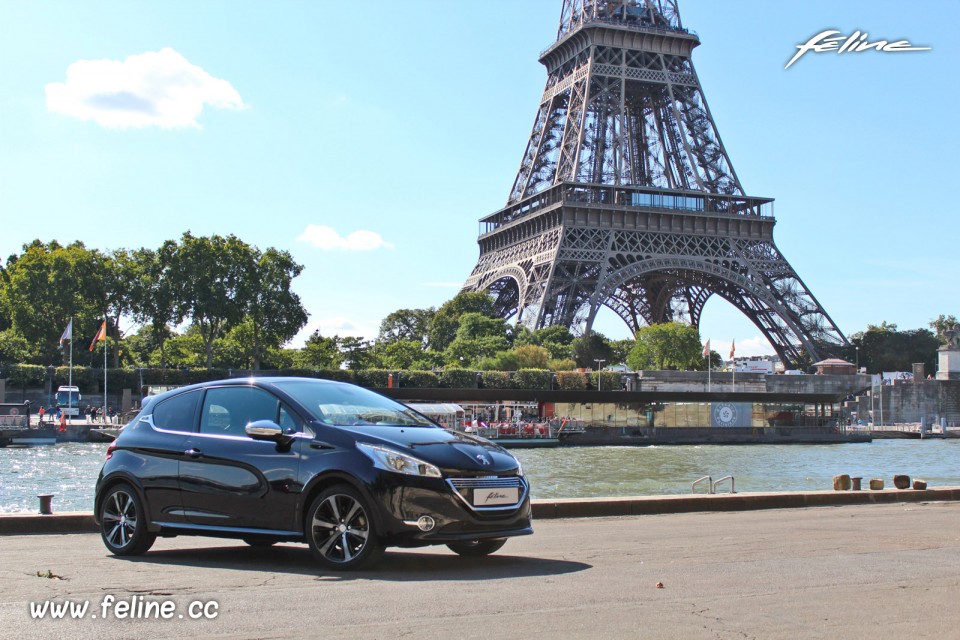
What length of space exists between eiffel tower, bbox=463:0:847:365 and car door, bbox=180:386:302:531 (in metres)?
69.2

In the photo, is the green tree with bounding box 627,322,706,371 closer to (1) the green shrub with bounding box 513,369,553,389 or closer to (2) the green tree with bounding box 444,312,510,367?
(2) the green tree with bounding box 444,312,510,367

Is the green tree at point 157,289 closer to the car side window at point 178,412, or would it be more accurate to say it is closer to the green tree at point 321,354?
the green tree at point 321,354

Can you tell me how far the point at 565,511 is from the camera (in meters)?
12.6

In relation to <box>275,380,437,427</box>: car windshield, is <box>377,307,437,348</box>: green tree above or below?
above

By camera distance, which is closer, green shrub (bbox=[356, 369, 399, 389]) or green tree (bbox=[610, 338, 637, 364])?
green shrub (bbox=[356, 369, 399, 389])

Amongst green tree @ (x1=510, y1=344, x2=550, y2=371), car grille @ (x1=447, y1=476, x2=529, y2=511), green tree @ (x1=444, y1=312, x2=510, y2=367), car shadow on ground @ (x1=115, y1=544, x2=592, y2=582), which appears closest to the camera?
car shadow on ground @ (x1=115, y1=544, x2=592, y2=582)

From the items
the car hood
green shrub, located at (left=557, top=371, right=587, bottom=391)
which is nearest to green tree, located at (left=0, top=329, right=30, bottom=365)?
green shrub, located at (left=557, top=371, right=587, bottom=391)

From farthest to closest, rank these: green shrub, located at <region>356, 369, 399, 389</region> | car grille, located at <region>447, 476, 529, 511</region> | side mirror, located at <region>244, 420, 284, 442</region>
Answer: green shrub, located at <region>356, 369, 399, 389</region>, side mirror, located at <region>244, 420, 284, 442</region>, car grille, located at <region>447, 476, 529, 511</region>

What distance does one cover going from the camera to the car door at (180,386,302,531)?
8.17 meters

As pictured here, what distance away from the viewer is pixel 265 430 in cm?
811

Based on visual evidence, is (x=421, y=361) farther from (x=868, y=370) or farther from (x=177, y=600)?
(x=177, y=600)

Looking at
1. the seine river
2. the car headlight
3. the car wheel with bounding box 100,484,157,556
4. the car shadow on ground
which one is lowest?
the seine river

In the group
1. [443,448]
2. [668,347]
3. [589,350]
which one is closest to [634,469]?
[443,448]

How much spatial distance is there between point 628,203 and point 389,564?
78491mm
